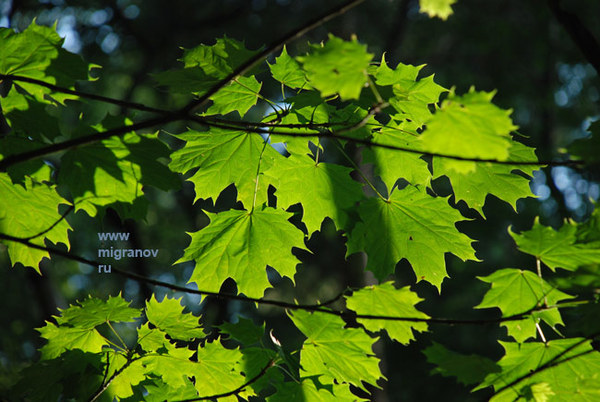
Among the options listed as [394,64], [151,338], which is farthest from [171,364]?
[394,64]

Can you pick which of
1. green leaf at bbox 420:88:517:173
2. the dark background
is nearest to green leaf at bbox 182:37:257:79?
green leaf at bbox 420:88:517:173

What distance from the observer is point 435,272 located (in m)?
1.70

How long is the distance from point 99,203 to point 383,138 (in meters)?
0.96

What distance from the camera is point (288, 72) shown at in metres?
1.61

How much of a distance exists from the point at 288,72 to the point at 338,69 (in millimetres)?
619

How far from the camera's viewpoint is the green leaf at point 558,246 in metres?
1.26

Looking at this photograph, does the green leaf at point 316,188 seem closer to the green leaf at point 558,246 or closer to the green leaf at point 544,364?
the green leaf at point 558,246

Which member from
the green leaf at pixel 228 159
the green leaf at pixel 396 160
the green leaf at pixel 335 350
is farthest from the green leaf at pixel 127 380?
the green leaf at pixel 396 160

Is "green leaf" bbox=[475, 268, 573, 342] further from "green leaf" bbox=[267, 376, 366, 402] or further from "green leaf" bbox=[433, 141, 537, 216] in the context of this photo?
"green leaf" bbox=[267, 376, 366, 402]

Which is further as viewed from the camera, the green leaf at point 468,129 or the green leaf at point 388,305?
the green leaf at point 388,305

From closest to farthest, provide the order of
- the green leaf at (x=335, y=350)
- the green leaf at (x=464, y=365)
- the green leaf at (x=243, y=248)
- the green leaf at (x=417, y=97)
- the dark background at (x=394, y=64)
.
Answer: the green leaf at (x=464, y=365)
the green leaf at (x=335, y=350)
the green leaf at (x=417, y=97)
the green leaf at (x=243, y=248)
the dark background at (x=394, y=64)

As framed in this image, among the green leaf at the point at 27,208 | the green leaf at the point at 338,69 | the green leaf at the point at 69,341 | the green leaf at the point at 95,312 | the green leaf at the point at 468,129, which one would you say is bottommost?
the green leaf at the point at 69,341

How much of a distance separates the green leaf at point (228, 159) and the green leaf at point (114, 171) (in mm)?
223

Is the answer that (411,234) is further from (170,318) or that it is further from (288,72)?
(170,318)
